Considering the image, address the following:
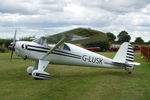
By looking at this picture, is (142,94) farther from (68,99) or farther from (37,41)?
(37,41)

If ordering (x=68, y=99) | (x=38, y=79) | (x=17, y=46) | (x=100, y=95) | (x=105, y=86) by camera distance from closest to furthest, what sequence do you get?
(x=68, y=99), (x=100, y=95), (x=105, y=86), (x=38, y=79), (x=17, y=46)

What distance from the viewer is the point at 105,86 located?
9.85 m

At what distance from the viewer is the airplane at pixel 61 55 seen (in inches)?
480

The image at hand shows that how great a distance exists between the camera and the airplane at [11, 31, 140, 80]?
12182mm

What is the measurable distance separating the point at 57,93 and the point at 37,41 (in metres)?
4.58

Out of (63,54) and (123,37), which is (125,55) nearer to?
(63,54)

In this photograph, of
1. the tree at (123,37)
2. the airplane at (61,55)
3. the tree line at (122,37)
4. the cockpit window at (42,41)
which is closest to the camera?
the airplane at (61,55)

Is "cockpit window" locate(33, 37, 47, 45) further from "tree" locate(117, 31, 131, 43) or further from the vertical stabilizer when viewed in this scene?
"tree" locate(117, 31, 131, 43)

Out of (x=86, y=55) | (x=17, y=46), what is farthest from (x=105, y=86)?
(x=17, y=46)

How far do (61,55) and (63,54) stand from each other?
0.10 m

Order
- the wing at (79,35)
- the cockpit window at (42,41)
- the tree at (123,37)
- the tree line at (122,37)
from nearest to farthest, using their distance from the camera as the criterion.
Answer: the wing at (79,35) → the cockpit window at (42,41) → the tree at (123,37) → the tree line at (122,37)

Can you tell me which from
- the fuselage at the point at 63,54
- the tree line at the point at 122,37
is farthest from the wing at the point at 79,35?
the tree line at the point at 122,37

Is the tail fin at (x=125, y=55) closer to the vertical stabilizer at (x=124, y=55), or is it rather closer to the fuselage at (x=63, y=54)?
the vertical stabilizer at (x=124, y=55)

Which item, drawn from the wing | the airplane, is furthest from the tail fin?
the wing
